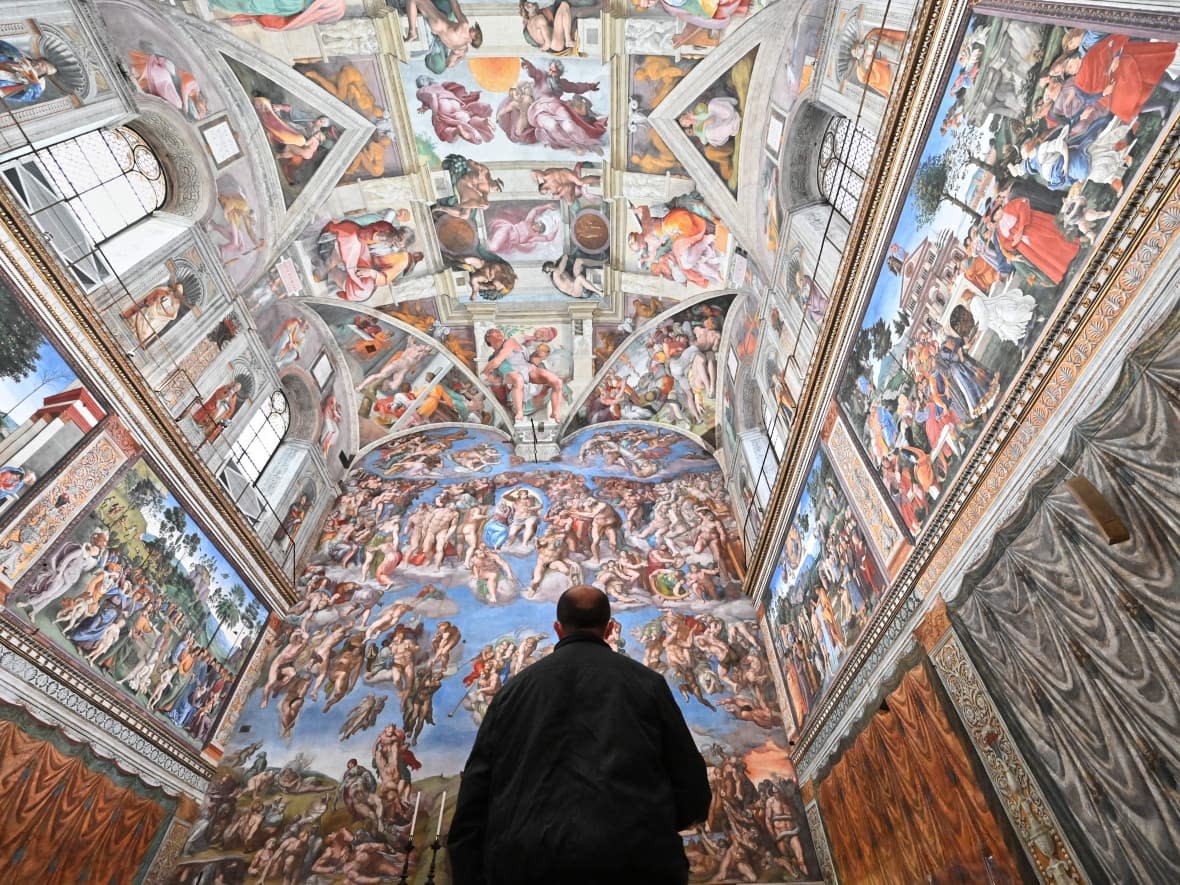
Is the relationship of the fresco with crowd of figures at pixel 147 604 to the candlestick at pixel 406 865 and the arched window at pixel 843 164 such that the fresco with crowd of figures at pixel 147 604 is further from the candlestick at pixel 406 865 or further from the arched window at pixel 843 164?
the arched window at pixel 843 164

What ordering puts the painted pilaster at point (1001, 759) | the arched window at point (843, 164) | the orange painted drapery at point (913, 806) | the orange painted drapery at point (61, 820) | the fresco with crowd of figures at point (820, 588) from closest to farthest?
the painted pilaster at point (1001, 759) < the orange painted drapery at point (913, 806) < the orange painted drapery at point (61, 820) < the fresco with crowd of figures at point (820, 588) < the arched window at point (843, 164)

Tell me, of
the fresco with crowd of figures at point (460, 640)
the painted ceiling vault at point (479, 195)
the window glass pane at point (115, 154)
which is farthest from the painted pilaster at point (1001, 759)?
the window glass pane at point (115, 154)

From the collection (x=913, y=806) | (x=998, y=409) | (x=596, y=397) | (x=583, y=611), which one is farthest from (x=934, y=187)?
(x=596, y=397)

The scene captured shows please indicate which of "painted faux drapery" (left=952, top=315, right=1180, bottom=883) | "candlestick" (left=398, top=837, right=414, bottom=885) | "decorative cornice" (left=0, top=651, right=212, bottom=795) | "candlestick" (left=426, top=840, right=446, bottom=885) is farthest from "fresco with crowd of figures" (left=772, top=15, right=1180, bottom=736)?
"decorative cornice" (left=0, top=651, right=212, bottom=795)

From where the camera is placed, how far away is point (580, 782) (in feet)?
7.38

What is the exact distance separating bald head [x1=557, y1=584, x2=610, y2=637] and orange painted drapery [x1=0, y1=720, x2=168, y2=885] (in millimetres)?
6633

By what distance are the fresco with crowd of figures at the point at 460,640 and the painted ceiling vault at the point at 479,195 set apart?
158 cm

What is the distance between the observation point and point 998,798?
196 inches

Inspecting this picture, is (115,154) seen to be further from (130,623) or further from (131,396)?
(130,623)

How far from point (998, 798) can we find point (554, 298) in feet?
39.2

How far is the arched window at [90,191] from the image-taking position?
722 cm

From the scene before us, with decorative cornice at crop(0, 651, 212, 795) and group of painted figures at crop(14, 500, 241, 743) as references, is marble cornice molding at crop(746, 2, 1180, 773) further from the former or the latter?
group of painted figures at crop(14, 500, 241, 743)

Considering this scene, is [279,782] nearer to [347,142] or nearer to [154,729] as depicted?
→ [154,729]

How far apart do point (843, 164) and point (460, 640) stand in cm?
918
